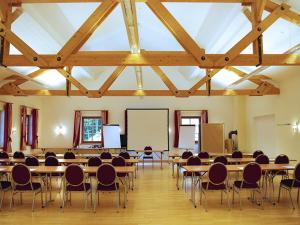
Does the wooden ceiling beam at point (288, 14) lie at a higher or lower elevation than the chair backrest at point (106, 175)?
higher

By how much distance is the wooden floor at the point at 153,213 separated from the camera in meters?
5.13

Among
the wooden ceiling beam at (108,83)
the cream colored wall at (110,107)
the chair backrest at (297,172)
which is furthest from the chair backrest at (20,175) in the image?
the cream colored wall at (110,107)

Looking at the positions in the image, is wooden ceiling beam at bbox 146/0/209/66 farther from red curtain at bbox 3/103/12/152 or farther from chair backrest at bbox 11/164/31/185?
red curtain at bbox 3/103/12/152

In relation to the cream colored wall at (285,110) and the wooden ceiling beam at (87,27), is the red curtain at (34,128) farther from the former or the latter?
the cream colored wall at (285,110)

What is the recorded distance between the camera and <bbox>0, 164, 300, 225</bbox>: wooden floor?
5129 millimetres

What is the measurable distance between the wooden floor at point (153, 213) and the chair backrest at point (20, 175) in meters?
0.57

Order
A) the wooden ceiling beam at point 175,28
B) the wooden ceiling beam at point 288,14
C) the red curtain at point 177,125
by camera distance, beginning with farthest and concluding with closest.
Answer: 1. the red curtain at point 177,125
2. the wooden ceiling beam at point 288,14
3. the wooden ceiling beam at point 175,28

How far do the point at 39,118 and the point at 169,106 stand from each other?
6.28 meters

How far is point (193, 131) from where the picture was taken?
539 inches

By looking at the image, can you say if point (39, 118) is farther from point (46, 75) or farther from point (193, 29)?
point (193, 29)

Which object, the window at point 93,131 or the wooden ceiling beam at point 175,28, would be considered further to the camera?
the window at point 93,131

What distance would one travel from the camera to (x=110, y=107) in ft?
48.9

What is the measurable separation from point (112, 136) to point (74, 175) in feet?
27.1

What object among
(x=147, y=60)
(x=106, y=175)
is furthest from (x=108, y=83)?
(x=106, y=175)
